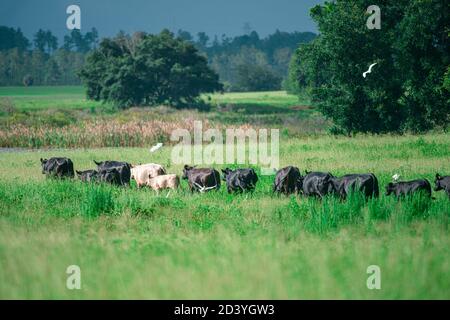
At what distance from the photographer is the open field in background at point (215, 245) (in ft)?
29.3

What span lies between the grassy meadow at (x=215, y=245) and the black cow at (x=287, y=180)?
17.2 inches

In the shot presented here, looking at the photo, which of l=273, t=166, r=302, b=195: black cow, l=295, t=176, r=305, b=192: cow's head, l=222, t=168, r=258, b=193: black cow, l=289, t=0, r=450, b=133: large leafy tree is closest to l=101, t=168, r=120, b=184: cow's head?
l=222, t=168, r=258, b=193: black cow

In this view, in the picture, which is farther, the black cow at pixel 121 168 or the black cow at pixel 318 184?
the black cow at pixel 121 168

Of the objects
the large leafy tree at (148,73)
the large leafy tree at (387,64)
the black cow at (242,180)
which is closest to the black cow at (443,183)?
the black cow at (242,180)

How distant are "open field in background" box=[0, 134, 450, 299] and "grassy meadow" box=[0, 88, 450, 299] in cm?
2

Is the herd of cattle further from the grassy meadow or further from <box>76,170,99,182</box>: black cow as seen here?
the grassy meadow

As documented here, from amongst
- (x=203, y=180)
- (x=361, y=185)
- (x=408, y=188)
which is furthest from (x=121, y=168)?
(x=408, y=188)

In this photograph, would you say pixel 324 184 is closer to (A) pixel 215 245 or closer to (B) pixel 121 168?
(A) pixel 215 245

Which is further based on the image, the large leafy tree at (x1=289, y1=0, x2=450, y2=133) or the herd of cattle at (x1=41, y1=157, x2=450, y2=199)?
the large leafy tree at (x1=289, y1=0, x2=450, y2=133)

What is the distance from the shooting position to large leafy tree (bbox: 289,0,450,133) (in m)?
38.8

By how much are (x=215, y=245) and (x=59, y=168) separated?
11863mm

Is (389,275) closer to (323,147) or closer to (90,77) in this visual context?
(323,147)

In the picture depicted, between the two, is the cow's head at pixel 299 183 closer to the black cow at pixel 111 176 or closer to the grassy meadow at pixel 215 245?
the grassy meadow at pixel 215 245

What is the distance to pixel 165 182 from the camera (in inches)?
748
